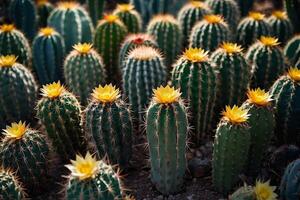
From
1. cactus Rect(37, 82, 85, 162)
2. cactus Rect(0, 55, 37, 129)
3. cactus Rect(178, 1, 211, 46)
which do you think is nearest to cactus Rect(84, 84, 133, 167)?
cactus Rect(37, 82, 85, 162)

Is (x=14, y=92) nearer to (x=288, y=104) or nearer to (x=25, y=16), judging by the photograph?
(x=25, y=16)

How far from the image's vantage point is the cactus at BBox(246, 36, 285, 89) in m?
4.77

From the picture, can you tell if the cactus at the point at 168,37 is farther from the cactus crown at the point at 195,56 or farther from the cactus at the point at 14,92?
the cactus at the point at 14,92

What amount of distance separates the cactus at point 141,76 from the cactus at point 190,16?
1.40 metres

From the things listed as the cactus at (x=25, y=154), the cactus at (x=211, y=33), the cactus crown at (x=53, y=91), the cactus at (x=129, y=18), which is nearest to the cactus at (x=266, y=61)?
the cactus at (x=211, y=33)

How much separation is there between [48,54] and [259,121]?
8.61 ft

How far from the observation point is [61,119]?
4121 millimetres

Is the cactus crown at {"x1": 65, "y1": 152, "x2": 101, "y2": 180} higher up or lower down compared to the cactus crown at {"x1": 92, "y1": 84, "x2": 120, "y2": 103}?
lower down

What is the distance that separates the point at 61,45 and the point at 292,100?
2.64 m

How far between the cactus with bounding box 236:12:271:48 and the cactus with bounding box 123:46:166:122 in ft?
5.04

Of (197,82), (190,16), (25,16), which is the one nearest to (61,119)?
(197,82)

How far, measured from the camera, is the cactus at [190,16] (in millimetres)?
5711

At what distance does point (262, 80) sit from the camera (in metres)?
4.87

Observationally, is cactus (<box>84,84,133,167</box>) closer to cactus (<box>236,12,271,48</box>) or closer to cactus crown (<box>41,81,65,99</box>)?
cactus crown (<box>41,81,65,99</box>)
